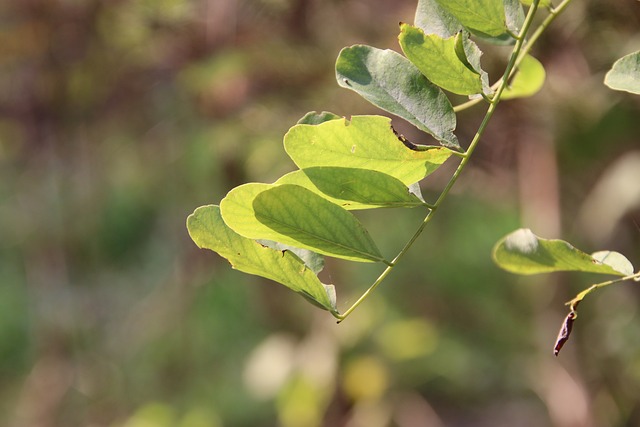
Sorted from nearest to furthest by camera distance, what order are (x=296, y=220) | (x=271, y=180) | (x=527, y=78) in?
(x=296, y=220), (x=527, y=78), (x=271, y=180)

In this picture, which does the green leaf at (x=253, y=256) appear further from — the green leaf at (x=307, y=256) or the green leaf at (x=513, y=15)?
the green leaf at (x=513, y=15)

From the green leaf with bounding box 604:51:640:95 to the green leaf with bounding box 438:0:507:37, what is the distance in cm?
5

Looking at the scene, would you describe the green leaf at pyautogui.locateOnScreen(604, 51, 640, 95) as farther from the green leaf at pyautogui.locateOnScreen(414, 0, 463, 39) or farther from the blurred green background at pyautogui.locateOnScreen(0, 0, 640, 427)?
the blurred green background at pyautogui.locateOnScreen(0, 0, 640, 427)

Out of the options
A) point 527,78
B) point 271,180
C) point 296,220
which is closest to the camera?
point 296,220

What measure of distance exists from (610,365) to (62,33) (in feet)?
4.17

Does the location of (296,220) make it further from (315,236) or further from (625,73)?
(625,73)

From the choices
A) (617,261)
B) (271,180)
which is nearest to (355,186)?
(617,261)

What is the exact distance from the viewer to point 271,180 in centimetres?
134

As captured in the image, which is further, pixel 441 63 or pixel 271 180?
pixel 271 180

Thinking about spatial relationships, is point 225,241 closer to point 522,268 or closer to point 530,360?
point 522,268

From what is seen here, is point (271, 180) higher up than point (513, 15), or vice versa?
point (513, 15)

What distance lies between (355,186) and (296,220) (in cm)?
3

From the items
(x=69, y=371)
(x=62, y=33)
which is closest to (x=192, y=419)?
(x=69, y=371)

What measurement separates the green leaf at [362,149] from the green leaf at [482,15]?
6 cm
